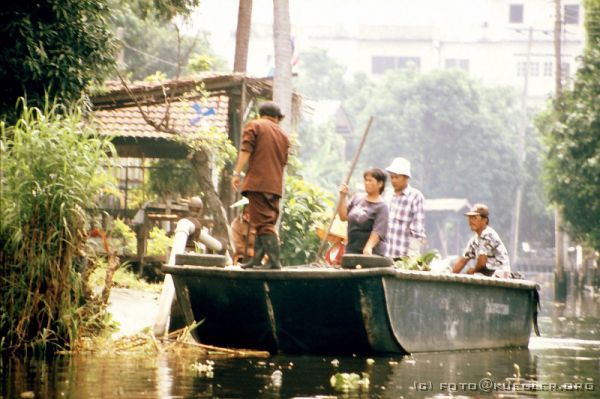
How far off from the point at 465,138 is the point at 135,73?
111 ft

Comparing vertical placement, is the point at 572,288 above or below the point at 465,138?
below

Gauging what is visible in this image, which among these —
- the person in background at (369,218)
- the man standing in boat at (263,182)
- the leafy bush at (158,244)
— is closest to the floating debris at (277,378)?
the man standing in boat at (263,182)

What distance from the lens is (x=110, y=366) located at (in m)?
11.4

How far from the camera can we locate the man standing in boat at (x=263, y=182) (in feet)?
40.6

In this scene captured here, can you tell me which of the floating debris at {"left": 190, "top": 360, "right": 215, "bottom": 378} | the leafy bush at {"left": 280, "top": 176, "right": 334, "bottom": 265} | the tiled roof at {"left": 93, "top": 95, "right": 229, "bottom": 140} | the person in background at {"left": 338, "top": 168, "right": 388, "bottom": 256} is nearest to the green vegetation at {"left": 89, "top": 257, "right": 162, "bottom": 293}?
the leafy bush at {"left": 280, "top": 176, "right": 334, "bottom": 265}

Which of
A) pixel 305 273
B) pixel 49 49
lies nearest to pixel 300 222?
pixel 49 49

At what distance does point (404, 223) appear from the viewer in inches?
566

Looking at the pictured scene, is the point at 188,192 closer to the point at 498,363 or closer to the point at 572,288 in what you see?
the point at 498,363

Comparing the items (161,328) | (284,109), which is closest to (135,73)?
(284,109)

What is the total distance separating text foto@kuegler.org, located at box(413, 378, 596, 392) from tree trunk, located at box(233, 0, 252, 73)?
1864 cm

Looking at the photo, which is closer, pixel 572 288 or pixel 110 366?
pixel 110 366

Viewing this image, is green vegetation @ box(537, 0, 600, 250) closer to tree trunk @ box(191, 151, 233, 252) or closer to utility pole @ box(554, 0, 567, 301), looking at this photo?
utility pole @ box(554, 0, 567, 301)

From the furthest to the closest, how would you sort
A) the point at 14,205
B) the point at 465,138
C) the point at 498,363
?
the point at 465,138
the point at 498,363
the point at 14,205

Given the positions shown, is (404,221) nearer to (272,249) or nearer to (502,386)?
(272,249)
